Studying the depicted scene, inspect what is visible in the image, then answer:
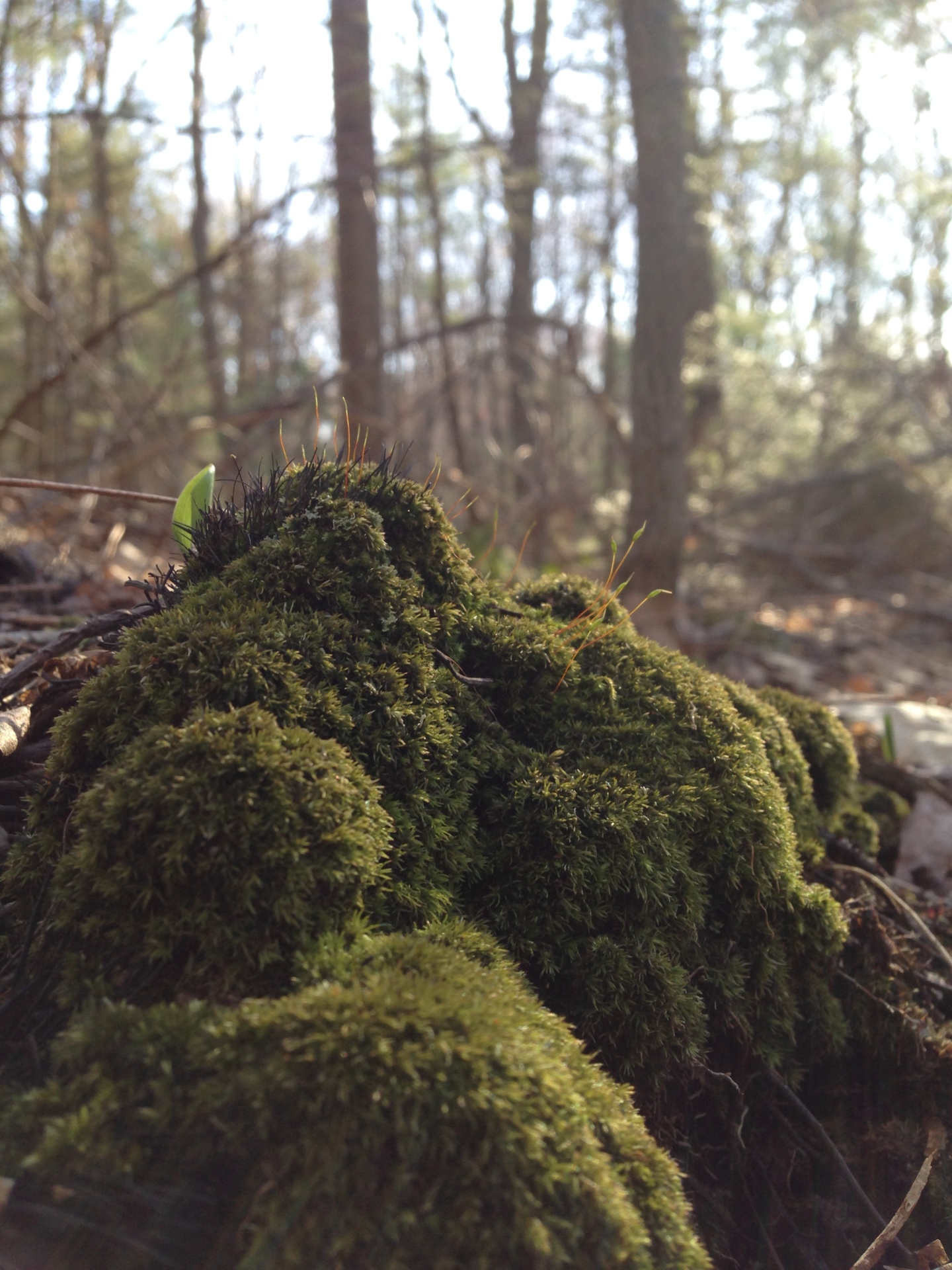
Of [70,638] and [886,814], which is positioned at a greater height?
[70,638]

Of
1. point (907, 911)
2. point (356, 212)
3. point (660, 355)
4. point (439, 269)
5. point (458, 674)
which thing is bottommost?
point (907, 911)

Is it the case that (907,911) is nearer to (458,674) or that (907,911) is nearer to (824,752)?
(824,752)

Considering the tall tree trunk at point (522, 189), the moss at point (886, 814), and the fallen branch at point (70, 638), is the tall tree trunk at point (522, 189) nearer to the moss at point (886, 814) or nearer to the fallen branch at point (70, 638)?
the moss at point (886, 814)

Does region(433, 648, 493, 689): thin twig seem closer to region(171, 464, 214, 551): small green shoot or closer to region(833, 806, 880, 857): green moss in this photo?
region(171, 464, 214, 551): small green shoot

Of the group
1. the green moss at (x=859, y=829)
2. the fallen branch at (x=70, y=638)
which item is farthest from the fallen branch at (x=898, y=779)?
the fallen branch at (x=70, y=638)

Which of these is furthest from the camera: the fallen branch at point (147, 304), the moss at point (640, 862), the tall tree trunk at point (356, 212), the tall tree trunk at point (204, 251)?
the tall tree trunk at point (204, 251)

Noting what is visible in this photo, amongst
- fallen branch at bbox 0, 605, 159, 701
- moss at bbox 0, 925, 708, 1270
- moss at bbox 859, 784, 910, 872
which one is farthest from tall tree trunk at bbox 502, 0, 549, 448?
moss at bbox 0, 925, 708, 1270

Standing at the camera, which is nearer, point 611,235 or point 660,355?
point 660,355

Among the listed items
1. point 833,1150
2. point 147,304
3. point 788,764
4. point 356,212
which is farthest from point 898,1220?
point 356,212
